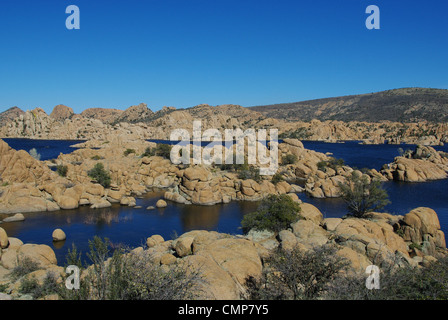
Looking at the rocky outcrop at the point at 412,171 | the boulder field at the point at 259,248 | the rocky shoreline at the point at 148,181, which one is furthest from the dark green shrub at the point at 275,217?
the rocky outcrop at the point at 412,171

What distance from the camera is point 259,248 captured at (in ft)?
48.4

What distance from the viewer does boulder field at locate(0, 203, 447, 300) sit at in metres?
11.0

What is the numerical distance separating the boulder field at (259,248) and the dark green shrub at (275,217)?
28.4 inches

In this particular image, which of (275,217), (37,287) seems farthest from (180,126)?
(37,287)

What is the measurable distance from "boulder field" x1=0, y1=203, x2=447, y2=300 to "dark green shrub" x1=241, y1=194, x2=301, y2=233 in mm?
721

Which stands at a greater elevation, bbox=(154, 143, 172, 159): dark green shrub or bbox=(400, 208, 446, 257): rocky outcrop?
bbox=(154, 143, 172, 159): dark green shrub

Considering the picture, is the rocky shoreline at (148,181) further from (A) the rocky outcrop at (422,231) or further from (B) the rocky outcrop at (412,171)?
(A) the rocky outcrop at (422,231)

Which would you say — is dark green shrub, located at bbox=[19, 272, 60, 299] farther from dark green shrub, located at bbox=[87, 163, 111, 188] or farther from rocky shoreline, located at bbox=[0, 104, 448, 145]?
rocky shoreline, located at bbox=[0, 104, 448, 145]

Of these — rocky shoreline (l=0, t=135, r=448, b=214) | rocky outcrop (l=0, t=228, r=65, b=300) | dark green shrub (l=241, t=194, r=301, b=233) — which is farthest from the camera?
rocky shoreline (l=0, t=135, r=448, b=214)

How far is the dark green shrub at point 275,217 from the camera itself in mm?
23203

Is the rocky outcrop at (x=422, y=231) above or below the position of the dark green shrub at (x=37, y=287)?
below

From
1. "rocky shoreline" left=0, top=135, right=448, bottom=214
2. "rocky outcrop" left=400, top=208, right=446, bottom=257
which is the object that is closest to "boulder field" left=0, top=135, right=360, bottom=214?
"rocky shoreline" left=0, top=135, right=448, bottom=214
